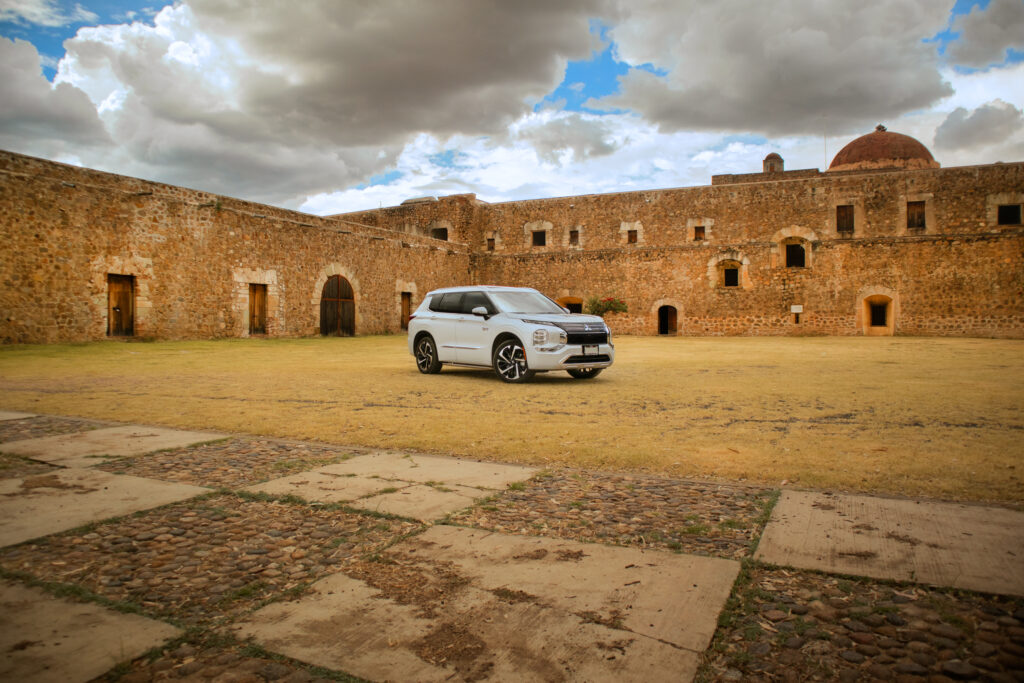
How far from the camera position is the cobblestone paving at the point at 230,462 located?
363cm

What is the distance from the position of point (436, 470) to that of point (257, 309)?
18.1m

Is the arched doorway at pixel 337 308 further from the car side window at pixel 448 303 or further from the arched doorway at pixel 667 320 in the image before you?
the arched doorway at pixel 667 320

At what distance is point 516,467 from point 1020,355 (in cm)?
1559

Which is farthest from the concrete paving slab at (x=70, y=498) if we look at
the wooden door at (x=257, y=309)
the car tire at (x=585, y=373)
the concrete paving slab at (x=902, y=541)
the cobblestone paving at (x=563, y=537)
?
the wooden door at (x=257, y=309)

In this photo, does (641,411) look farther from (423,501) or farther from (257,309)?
(257,309)

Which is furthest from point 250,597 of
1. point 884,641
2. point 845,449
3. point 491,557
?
point 845,449

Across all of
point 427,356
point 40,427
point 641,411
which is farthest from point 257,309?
point 641,411

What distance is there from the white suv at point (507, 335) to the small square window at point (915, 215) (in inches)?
876

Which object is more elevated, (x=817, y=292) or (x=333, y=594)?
(x=817, y=292)

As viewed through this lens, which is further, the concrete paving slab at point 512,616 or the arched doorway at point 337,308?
the arched doorway at point 337,308

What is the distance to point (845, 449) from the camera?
172 inches

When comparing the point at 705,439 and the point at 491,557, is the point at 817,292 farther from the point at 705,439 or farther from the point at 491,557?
the point at 491,557

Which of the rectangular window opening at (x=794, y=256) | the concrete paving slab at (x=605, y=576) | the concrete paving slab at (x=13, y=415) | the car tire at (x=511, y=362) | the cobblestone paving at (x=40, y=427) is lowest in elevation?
the concrete paving slab at (x=605, y=576)

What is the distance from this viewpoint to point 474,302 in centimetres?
978
